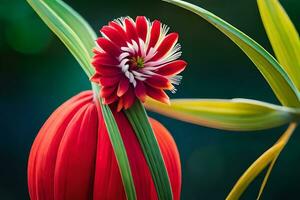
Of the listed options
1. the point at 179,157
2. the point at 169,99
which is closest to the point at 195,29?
the point at 169,99

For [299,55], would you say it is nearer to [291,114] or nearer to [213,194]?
[291,114]

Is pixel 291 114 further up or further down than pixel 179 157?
further up

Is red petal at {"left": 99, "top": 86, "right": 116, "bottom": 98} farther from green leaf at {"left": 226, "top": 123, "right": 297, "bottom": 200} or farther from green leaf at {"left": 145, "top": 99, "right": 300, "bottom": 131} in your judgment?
green leaf at {"left": 226, "top": 123, "right": 297, "bottom": 200}

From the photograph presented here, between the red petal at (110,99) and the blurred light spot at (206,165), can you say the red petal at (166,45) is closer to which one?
the red petal at (110,99)

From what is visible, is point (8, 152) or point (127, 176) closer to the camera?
point (127, 176)

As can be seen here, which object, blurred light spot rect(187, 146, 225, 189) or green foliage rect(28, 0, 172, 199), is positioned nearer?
green foliage rect(28, 0, 172, 199)

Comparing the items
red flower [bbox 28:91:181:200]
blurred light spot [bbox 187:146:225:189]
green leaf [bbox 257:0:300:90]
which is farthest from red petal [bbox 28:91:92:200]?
green leaf [bbox 257:0:300:90]

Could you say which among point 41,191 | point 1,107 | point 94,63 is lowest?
point 41,191
